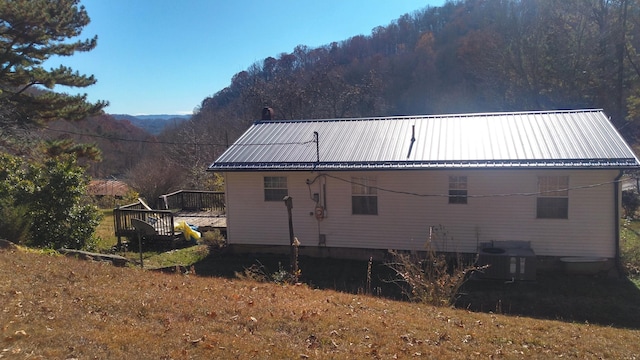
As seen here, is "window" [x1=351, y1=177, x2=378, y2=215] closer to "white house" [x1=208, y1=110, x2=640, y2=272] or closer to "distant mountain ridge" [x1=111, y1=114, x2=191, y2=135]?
"white house" [x1=208, y1=110, x2=640, y2=272]

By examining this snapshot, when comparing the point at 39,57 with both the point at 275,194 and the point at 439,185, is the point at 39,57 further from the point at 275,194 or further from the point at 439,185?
the point at 439,185

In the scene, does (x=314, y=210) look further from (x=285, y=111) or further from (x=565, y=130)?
(x=285, y=111)

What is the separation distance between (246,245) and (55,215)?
5921mm

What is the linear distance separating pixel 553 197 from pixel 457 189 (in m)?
2.58

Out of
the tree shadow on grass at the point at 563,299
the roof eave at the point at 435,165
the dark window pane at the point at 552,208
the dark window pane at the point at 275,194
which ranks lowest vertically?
the tree shadow on grass at the point at 563,299

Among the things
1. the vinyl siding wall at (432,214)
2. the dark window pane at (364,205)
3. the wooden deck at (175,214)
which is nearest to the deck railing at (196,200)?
the wooden deck at (175,214)

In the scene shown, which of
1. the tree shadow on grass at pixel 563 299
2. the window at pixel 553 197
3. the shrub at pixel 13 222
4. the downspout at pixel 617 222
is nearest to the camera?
the tree shadow on grass at pixel 563 299

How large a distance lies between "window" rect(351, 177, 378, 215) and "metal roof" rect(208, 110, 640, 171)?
584 mm

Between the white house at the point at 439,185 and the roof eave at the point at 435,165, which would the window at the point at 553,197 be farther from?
the roof eave at the point at 435,165

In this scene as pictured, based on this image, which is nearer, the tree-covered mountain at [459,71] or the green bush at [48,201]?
the green bush at [48,201]

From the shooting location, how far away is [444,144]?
1368 cm

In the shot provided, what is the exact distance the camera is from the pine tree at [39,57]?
59.2 feet

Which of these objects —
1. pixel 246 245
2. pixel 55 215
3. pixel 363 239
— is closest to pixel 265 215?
pixel 246 245

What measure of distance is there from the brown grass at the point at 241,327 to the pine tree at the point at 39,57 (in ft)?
44.4
